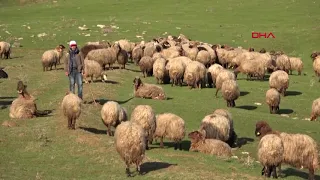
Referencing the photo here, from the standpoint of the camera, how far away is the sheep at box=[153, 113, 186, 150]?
761 inches

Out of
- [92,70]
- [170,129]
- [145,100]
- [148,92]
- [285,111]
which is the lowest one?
[285,111]

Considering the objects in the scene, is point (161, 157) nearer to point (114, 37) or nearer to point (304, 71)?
point (304, 71)

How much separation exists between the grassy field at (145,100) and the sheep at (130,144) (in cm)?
50

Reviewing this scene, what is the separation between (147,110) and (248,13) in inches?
2083

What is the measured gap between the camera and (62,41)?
178 feet

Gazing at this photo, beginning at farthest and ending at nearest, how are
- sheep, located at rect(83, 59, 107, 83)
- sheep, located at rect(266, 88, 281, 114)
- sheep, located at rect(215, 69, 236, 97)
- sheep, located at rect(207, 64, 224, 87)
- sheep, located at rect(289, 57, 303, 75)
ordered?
sheep, located at rect(289, 57, 303, 75)
sheep, located at rect(207, 64, 224, 87)
sheep, located at rect(83, 59, 107, 83)
sheep, located at rect(215, 69, 236, 97)
sheep, located at rect(266, 88, 281, 114)

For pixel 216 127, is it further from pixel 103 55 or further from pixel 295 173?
pixel 103 55

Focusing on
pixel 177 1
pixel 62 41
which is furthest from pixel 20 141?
pixel 177 1

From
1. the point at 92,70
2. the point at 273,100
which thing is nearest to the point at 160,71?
the point at 92,70

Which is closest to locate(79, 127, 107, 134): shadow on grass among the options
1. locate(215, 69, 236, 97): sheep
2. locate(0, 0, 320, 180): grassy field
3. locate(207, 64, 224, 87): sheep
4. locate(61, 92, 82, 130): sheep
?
locate(0, 0, 320, 180): grassy field

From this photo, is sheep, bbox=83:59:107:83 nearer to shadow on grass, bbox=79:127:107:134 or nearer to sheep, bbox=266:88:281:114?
sheep, bbox=266:88:281:114

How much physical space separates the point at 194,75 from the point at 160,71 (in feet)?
7.88

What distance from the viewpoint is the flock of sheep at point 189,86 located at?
1536cm

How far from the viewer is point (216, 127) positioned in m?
20.5
